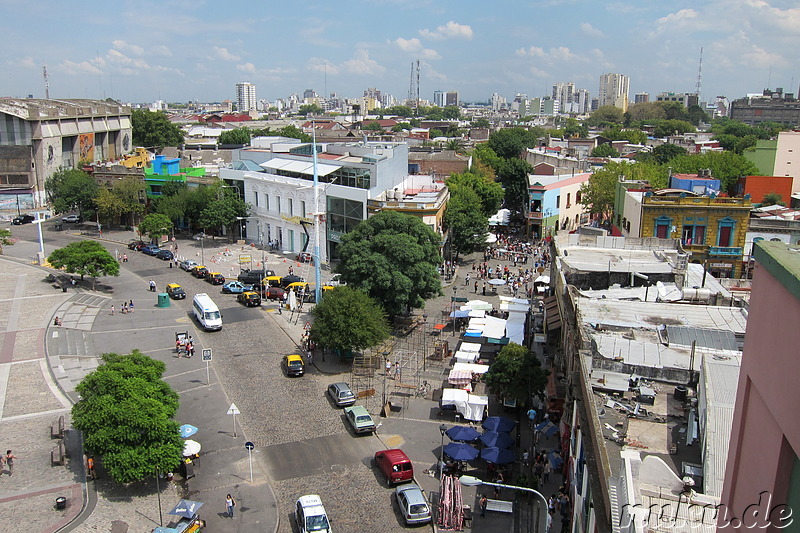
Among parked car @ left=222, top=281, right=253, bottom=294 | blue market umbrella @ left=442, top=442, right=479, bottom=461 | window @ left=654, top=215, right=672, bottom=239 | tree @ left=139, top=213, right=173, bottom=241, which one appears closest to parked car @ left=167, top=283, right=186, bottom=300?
parked car @ left=222, top=281, right=253, bottom=294

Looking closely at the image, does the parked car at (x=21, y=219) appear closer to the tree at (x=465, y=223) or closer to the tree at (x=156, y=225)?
the tree at (x=156, y=225)

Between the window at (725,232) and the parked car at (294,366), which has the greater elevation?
the window at (725,232)

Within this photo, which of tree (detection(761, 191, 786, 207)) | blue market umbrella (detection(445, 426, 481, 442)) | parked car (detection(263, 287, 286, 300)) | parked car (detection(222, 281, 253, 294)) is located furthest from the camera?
tree (detection(761, 191, 786, 207))

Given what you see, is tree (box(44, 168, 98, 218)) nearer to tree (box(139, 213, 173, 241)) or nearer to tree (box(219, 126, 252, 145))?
tree (box(139, 213, 173, 241))

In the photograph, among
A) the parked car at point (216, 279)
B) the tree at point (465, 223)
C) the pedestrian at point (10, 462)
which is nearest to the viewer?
the pedestrian at point (10, 462)

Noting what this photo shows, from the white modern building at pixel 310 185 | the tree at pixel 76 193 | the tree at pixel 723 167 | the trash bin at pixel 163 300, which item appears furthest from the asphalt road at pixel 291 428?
the tree at pixel 723 167

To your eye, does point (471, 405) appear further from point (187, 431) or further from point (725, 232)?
point (725, 232)
